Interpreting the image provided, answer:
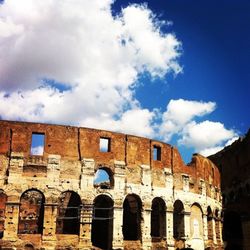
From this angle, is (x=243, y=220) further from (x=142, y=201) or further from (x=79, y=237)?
(x=79, y=237)

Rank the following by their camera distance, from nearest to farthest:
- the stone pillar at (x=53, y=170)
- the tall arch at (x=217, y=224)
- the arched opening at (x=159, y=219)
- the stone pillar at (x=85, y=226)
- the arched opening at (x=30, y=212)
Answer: the stone pillar at (x=85, y=226), the stone pillar at (x=53, y=170), the arched opening at (x=159, y=219), the arched opening at (x=30, y=212), the tall arch at (x=217, y=224)

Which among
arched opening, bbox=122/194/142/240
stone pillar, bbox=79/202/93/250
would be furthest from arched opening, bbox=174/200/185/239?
stone pillar, bbox=79/202/93/250

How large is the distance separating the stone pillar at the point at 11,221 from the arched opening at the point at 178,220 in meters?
9.84

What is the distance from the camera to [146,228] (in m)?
21.4

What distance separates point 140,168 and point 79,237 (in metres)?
5.30

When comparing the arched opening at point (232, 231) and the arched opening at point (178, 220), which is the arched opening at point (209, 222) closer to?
the arched opening at point (232, 231)

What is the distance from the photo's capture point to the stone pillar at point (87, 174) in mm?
20391

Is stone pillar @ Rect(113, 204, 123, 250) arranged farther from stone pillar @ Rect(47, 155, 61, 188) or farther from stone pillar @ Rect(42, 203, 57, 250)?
stone pillar @ Rect(47, 155, 61, 188)

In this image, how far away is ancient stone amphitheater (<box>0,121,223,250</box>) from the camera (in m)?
19.3

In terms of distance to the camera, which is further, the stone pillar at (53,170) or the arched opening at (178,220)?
the arched opening at (178,220)

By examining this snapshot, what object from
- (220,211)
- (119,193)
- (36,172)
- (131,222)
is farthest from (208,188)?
(36,172)

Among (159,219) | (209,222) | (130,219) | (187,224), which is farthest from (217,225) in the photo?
(130,219)

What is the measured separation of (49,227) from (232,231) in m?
16.2

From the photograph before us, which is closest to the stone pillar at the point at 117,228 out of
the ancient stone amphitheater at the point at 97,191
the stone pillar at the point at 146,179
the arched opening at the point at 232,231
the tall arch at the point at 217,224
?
the ancient stone amphitheater at the point at 97,191
